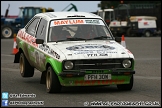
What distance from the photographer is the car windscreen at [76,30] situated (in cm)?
1192

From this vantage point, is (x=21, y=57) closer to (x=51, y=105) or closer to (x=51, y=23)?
(x=51, y=23)

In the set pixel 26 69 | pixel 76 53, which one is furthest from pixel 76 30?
pixel 26 69

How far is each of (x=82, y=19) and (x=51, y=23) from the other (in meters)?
0.69

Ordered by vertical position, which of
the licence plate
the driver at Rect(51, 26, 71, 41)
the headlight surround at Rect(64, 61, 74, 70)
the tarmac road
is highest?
the driver at Rect(51, 26, 71, 41)

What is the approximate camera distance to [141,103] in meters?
9.46

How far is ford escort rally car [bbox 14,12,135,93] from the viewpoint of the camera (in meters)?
10.6

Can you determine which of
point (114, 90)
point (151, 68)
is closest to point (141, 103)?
point (114, 90)

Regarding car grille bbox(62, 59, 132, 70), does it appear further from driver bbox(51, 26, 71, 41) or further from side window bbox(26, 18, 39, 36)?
side window bbox(26, 18, 39, 36)

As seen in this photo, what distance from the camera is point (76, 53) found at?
10703 millimetres

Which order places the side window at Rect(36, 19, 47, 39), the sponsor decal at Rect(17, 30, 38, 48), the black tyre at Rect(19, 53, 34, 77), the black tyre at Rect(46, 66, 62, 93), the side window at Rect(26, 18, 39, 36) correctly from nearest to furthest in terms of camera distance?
1. the black tyre at Rect(46, 66, 62, 93)
2. the side window at Rect(36, 19, 47, 39)
3. the sponsor decal at Rect(17, 30, 38, 48)
4. the side window at Rect(26, 18, 39, 36)
5. the black tyre at Rect(19, 53, 34, 77)

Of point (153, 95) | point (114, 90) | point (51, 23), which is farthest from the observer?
point (51, 23)

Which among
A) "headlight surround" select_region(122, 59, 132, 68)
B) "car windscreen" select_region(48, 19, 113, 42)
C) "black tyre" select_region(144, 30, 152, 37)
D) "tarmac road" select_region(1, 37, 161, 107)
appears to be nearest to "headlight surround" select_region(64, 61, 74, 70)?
"tarmac road" select_region(1, 37, 161, 107)

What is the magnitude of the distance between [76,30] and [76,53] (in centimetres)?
145

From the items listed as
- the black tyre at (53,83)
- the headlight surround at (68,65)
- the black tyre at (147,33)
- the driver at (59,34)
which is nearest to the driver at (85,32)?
the driver at (59,34)
